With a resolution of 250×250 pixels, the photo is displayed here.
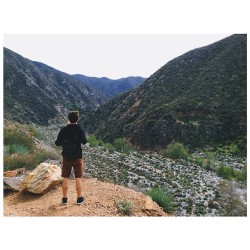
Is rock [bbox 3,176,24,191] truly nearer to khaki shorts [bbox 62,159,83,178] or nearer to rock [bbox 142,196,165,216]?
khaki shorts [bbox 62,159,83,178]

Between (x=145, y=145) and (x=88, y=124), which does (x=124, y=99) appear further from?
(x=145, y=145)

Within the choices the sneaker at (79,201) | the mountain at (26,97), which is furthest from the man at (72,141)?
the mountain at (26,97)

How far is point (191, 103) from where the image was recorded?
38.3m

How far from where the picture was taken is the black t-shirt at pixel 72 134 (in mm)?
7055

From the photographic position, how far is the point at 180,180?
17688 mm

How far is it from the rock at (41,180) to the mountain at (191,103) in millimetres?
25270

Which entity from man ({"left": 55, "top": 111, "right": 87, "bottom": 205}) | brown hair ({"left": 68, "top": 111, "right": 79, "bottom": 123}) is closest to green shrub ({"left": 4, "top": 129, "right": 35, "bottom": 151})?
man ({"left": 55, "top": 111, "right": 87, "bottom": 205})

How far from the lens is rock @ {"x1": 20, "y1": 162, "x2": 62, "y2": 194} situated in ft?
28.9

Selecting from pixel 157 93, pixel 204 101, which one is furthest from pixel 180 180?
pixel 157 93

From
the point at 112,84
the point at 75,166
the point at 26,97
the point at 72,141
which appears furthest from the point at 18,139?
the point at 112,84

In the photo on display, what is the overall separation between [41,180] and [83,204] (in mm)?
1789

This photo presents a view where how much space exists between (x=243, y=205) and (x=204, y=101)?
84.6ft

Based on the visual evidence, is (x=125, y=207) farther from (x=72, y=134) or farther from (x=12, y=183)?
(x=12, y=183)

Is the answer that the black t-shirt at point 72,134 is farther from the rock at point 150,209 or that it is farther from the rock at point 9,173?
the rock at point 9,173
